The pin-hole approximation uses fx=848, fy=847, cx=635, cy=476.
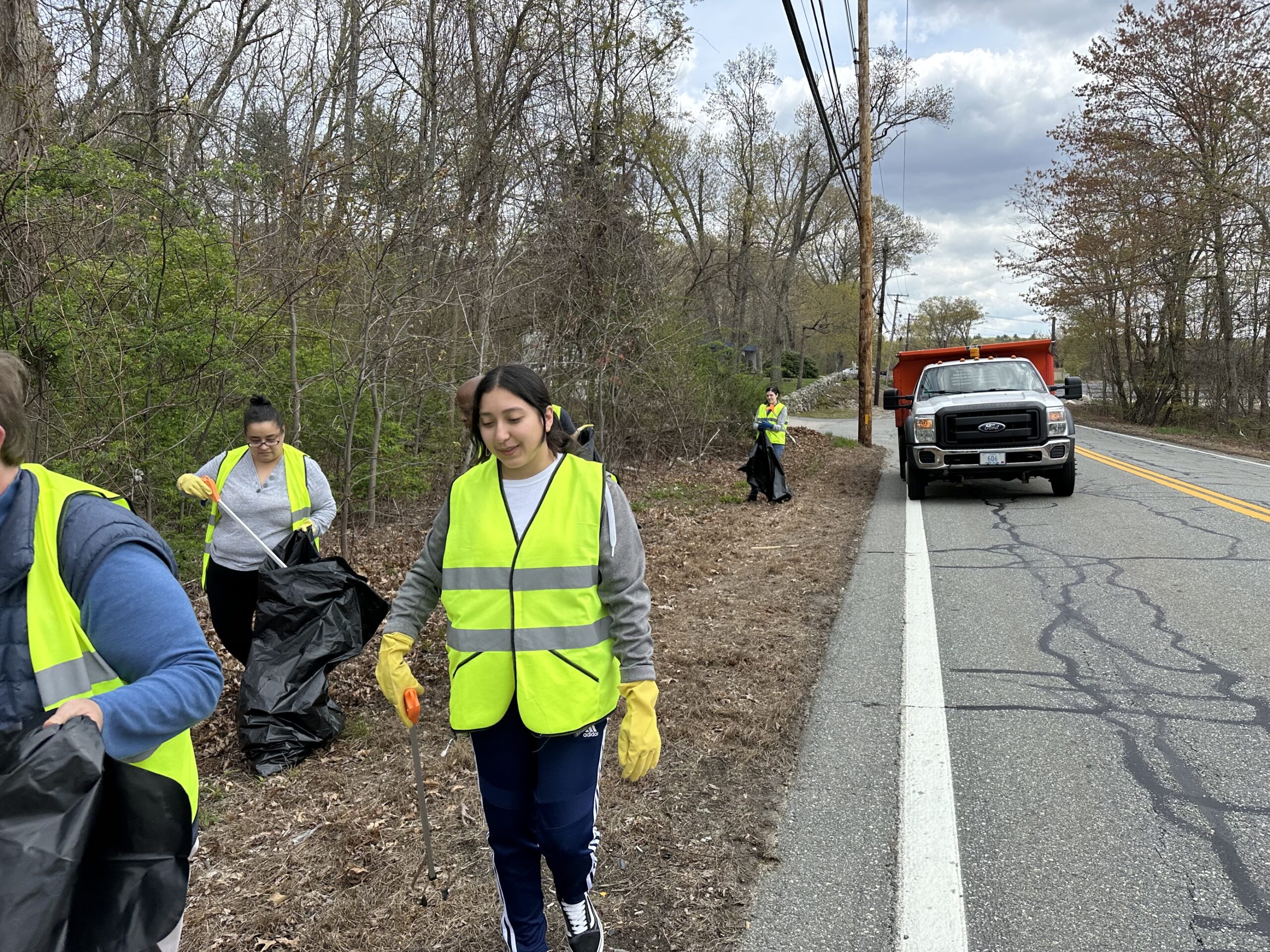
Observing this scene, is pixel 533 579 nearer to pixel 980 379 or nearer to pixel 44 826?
pixel 44 826

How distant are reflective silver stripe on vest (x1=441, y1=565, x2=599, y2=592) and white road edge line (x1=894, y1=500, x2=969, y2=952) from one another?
1.53 metres

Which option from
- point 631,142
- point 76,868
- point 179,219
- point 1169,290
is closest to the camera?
point 76,868

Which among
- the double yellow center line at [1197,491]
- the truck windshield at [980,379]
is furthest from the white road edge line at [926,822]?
the truck windshield at [980,379]

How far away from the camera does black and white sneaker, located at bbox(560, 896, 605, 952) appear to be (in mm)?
2490

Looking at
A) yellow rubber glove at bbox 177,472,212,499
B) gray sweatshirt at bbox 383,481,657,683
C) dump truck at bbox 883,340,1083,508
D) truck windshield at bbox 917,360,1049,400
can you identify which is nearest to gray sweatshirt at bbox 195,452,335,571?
yellow rubber glove at bbox 177,472,212,499

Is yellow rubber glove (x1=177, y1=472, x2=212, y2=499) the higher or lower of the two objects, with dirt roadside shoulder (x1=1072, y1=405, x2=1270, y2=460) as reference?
higher

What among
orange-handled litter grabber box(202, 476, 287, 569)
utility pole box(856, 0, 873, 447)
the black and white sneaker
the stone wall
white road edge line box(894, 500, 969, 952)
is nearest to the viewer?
the black and white sneaker

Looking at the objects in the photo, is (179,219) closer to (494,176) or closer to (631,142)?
(494,176)

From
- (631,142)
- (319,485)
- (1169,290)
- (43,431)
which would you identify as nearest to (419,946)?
(319,485)

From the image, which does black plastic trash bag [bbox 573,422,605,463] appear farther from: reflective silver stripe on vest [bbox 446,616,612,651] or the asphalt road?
the asphalt road

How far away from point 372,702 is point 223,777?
39.2 inches

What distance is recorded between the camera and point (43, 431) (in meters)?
5.78

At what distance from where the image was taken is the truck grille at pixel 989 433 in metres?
11.0

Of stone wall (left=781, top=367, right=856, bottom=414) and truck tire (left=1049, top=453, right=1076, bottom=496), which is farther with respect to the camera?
stone wall (left=781, top=367, right=856, bottom=414)
